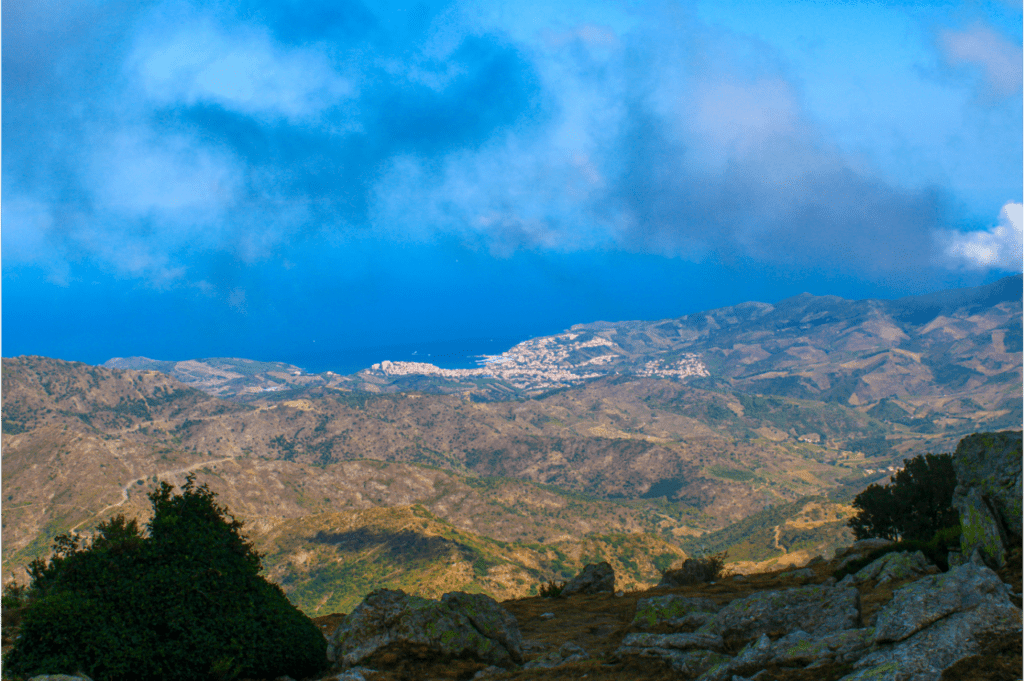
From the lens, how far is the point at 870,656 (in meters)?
13.2

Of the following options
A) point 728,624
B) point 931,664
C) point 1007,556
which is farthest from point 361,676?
point 1007,556

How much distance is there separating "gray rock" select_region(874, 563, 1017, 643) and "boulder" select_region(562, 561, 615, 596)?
128ft

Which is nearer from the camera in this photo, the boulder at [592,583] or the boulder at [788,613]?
the boulder at [788,613]

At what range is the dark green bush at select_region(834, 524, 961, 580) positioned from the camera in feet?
103

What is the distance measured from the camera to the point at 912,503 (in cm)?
6234

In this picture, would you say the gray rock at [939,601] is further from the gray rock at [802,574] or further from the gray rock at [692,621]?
the gray rock at [802,574]

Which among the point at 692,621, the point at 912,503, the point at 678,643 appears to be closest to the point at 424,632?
the point at 678,643

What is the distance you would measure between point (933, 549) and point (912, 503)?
3619cm

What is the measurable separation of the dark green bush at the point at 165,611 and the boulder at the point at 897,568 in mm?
30422

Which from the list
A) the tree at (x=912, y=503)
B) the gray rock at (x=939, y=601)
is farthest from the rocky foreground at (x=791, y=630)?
the tree at (x=912, y=503)

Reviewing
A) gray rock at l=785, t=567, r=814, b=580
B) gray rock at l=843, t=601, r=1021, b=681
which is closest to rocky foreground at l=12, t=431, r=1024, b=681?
gray rock at l=843, t=601, r=1021, b=681

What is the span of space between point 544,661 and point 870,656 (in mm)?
13772

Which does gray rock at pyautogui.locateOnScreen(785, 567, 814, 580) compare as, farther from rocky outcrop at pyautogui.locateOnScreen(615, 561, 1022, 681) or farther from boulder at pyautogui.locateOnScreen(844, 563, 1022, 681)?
boulder at pyautogui.locateOnScreen(844, 563, 1022, 681)

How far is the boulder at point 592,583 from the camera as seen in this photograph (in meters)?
51.3
